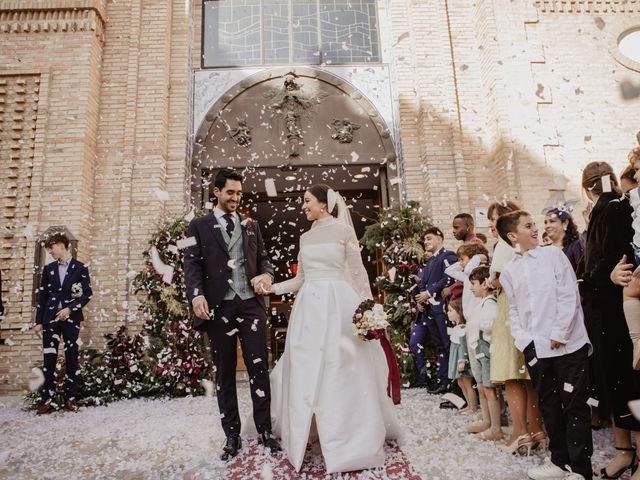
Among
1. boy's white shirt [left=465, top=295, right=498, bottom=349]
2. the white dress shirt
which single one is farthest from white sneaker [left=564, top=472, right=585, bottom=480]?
boy's white shirt [left=465, top=295, right=498, bottom=349]

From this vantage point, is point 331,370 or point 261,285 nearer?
point 331,370

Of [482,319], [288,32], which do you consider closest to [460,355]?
[482,319]

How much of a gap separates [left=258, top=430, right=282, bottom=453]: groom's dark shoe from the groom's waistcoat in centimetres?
106

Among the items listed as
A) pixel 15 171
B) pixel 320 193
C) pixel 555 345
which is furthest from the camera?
pixel 15 171

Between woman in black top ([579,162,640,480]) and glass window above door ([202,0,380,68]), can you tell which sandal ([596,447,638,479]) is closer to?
woman in black top ([579,162,640,480])

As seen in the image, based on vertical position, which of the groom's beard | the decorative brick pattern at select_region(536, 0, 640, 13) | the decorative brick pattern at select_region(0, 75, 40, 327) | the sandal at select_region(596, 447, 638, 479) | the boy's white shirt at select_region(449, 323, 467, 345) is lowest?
the sandal at select_region(596, 447, 638, 479)

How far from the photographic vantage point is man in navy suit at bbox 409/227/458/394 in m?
5.98

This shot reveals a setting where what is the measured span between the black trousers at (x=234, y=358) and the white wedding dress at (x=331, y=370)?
18 cm

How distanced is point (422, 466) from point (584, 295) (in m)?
1.71

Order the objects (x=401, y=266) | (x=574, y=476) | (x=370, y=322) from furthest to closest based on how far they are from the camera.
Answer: (x=401, y=266) → (x=370, y=322) → (x=574, y=476)

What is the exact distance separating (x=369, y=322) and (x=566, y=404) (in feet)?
4.30

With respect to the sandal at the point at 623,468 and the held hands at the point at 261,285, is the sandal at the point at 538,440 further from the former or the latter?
the held hands at the point at 261,285

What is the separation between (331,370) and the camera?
3600 mm

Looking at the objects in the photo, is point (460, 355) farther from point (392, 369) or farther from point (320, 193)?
point (320, 193)
